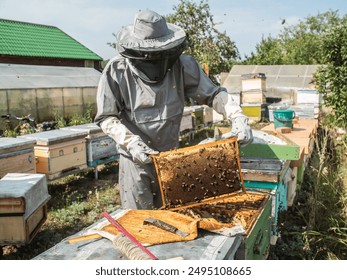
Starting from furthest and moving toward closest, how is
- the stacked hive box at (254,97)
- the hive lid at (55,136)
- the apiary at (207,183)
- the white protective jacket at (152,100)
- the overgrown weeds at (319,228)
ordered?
the stacked hive box at (254,97)
the hive lid at (55,136)
the overgrown weeds at (319,228)
the white protective jacket at (152,100)
the apiary at (207,183)

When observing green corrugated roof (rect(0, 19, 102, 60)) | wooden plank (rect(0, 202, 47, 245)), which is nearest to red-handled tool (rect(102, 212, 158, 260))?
wooden plank (rect(0, 202, 47, 245))

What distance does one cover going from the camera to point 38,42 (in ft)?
51.2

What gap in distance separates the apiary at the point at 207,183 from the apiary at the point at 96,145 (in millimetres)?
4243

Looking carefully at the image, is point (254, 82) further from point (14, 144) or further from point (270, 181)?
point (270, 181)

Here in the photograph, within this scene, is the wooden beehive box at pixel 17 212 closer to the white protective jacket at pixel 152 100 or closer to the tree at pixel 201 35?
the white protective jacket at pixel 152 100

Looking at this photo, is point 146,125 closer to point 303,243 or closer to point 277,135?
point 277,135

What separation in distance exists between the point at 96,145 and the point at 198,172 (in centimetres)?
447

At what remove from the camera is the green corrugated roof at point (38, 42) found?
14188 millimetres

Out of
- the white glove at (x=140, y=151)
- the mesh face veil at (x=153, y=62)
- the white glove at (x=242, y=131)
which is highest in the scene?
the mesh face veil at (x=153, y=62)

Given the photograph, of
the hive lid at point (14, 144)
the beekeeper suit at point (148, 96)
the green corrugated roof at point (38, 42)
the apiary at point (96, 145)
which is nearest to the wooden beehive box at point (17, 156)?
the hive lid at point (14, 144)

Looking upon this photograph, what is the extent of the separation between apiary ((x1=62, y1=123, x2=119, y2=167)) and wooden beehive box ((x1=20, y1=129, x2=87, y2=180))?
0.35ft

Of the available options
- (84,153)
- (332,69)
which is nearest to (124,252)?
(84,153)

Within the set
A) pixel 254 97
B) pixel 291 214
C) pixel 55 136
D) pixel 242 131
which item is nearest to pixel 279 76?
pixel 254 97

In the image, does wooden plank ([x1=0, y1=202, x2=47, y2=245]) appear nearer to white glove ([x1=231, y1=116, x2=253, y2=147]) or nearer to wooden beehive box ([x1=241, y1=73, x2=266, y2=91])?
white glove ([x1=231, y1=116, x2=253, y2=147])
